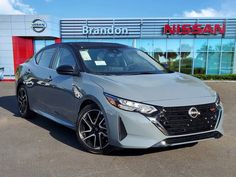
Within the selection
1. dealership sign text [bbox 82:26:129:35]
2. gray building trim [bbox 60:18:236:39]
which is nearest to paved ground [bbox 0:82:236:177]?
dealership sign text [bbox 82:26:129:35]

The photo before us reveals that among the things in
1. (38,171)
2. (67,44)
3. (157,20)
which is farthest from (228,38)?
(38,171)

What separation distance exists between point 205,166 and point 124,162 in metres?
1.07

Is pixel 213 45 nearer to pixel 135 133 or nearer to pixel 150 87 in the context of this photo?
pixel 150 87

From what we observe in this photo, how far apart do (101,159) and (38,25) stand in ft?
65.5

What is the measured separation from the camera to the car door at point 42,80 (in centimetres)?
513

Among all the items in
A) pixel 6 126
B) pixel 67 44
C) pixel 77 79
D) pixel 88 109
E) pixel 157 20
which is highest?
pixel 157 20

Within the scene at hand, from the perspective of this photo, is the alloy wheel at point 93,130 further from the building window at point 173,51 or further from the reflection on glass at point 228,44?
the reflection on glass at point 228,44

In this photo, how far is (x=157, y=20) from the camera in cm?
2366

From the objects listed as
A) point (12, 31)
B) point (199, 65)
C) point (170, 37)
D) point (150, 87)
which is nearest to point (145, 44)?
point (170, 37)

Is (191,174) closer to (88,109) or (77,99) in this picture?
(88,109)

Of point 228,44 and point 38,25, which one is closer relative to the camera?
point 38,25

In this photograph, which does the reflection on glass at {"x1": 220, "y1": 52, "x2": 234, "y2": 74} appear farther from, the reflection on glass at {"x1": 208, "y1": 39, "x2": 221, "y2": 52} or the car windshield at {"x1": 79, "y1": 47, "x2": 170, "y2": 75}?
the car windshield at {"x1": 79, "y1": 47, "x2": 170, "y2": 75}

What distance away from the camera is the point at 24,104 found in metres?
6.22

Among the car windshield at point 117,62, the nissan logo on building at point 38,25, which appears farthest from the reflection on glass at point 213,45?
the car windshield at point 117,62
